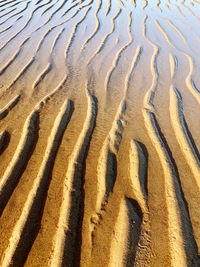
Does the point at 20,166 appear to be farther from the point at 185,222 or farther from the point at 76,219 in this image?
the point at 185,222

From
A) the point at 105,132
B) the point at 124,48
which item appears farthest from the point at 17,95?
the point at 124,48

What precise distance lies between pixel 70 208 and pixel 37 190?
0.22 meters

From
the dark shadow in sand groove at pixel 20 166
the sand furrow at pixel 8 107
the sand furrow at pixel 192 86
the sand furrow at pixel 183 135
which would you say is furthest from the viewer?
the sand furrow at pixel 192 86

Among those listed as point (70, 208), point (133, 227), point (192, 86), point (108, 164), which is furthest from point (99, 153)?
point (192, 86)

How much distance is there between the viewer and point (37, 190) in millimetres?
1271

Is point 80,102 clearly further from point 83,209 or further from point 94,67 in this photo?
point 83,209

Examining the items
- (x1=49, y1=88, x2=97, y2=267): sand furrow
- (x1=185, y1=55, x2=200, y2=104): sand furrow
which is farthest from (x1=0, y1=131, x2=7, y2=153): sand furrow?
(x1=185, y1=55, x2=200, y2=104): sand furrow

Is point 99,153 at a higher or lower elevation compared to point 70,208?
higher

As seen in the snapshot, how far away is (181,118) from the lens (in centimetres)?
186

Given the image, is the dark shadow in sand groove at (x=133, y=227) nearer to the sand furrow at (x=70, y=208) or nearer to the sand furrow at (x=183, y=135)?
the sand furrow at (x=70, y=208)

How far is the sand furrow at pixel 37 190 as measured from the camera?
1034mm

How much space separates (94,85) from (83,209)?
4.60 ft

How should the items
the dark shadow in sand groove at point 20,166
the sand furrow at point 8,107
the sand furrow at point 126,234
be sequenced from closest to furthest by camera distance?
1. the sand furrow at point 126,234
2. the dark shadow in sand groove at point 20,166
3. the sand furrow at point 8,107

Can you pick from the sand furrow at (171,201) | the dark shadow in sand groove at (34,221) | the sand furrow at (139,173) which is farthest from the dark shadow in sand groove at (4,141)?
the sand furrow at (171,201)
